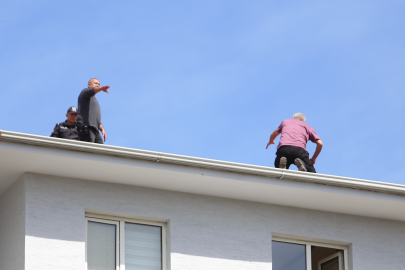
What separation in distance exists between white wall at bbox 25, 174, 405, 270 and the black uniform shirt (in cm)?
170

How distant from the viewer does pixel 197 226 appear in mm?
12594

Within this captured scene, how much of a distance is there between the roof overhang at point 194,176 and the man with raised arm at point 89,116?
1.12 meters

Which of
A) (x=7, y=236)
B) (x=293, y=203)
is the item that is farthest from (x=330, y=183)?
(x=7, y=236)

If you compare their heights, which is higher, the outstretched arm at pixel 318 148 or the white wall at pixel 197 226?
the outstretched arm at pixel 318 148

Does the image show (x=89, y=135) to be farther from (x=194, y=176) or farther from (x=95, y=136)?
(x=194, y=176)

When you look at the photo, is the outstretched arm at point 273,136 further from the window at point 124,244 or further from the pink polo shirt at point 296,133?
the window at point 124,244

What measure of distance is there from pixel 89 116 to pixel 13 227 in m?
2.28

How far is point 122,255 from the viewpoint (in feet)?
40.0

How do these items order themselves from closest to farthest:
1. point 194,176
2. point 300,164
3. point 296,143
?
point 194,176
point 300,164
point 296,143

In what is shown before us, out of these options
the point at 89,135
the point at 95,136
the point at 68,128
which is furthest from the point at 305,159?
the point at 68,128

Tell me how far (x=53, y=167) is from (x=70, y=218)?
0.75m

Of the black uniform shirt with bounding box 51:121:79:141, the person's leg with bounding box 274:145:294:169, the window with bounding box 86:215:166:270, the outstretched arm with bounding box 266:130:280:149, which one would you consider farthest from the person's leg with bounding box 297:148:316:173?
the black uniform shirt with bounding box 51:121:79:141

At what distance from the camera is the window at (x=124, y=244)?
476 inches

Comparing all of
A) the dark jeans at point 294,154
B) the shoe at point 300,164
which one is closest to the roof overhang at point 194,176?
the shoe at point 300,164
